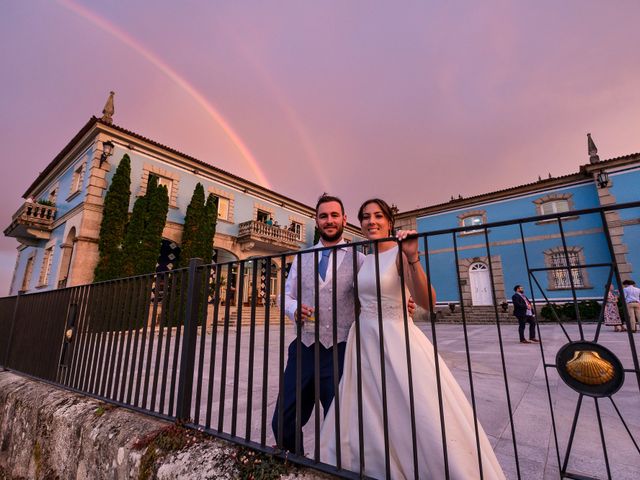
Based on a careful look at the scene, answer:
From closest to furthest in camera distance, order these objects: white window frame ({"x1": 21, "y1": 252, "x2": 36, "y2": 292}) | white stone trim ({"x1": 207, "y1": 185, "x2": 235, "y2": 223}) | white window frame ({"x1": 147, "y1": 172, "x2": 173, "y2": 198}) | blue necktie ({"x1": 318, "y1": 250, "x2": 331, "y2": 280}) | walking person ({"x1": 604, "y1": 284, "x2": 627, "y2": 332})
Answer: blue necktie ({"x1": 318, "y1": 250, "x2": 331, "y2": 280}) → walking person ({"x1": 604, "y1": 284, "x2": 627, "y2": 332}) → white window frame ({"x1": 147, "y1": 172, "x2": 173, "y2": 198}) → white stone trim ({"x1": 207, "y1": 185, "x2": 235, "y2": 223}) → white window frame ({"x1": 21, "y1": 252, "x2": 36, "y2": 292})

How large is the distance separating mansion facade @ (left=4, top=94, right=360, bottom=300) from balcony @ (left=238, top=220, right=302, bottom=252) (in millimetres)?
52

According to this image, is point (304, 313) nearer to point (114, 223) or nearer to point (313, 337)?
point (313, 337)

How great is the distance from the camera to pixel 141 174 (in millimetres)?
12812

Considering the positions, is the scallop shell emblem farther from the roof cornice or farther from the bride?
the roof cornice

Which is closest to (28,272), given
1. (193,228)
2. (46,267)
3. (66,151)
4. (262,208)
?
(46,267)

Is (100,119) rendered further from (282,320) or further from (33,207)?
(282,320)

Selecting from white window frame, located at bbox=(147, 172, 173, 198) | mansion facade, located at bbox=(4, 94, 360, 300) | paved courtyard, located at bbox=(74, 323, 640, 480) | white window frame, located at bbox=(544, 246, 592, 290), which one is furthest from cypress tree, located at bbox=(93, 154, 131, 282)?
white window frame, located at bbox=(544, 246, 592, 290)

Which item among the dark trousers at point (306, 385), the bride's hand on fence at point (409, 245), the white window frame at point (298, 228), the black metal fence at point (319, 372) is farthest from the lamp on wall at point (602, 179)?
the dark trousers at point (306, 385)

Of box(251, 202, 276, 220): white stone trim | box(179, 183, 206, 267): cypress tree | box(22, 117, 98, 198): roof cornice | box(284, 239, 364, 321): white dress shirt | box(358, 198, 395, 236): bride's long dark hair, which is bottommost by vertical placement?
box(284, 239, 364, 321): white dress shirt

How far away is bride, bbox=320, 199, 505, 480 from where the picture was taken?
1.48 meters

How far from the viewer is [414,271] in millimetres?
1688

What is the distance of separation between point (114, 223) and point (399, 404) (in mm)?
12718

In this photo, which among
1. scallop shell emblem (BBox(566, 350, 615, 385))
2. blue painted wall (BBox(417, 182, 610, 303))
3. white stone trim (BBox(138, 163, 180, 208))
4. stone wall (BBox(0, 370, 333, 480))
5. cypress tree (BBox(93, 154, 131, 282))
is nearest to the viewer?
scallop shell emblem (BBox(566, 350, 615, 385))

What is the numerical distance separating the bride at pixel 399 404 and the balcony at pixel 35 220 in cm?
1668
